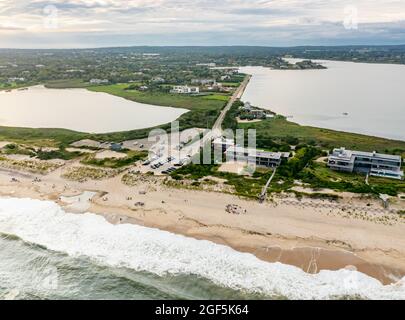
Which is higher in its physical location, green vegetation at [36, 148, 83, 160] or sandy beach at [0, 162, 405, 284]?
green vegetation at [36, 148, 83, 160]

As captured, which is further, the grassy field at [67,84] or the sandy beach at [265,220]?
the grassy field at [67,84]

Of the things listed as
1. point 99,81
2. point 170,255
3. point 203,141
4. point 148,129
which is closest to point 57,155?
point 148,129

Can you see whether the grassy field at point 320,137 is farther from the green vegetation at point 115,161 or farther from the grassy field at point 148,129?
the green vegetation at point 115,161

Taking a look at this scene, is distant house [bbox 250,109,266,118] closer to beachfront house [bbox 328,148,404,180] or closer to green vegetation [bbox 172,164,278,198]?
beachfront house [bbox 328,148,404,180]

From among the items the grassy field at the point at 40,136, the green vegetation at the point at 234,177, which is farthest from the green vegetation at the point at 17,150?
the green vegetation at the point at 234,177

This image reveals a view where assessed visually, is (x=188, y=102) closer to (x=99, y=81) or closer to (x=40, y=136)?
(x=40, y=136)

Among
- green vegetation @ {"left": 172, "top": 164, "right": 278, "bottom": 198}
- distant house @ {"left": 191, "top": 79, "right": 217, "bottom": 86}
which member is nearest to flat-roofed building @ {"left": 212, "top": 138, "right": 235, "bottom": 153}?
green vegetation @ {"left": 172, "top": 164, "right": 278, "bottom": 198}
